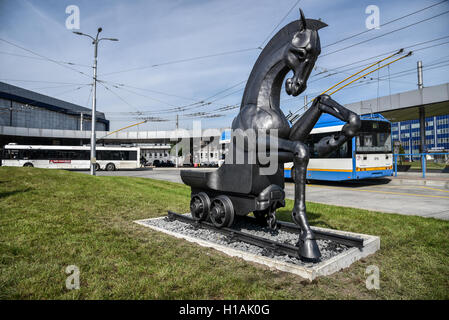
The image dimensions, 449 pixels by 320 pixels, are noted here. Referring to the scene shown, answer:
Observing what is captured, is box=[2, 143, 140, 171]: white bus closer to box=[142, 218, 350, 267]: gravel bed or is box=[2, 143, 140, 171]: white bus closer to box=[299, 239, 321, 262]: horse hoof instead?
box=[142, 218, 350, 267]: gravel bed

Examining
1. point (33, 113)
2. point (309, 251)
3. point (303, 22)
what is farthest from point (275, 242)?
point (33, 113)

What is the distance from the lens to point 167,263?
3588 millimetres

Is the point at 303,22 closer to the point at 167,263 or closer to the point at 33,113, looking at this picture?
the point at 167,263

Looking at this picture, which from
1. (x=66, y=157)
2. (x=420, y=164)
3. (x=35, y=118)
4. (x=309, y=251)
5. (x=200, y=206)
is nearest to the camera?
(x=309, y=251)

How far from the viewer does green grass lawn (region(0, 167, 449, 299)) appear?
2.85 meters

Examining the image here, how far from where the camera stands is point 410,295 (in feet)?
9.28

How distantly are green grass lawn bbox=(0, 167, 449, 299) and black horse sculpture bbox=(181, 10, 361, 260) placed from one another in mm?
696

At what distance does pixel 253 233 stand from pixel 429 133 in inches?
4659

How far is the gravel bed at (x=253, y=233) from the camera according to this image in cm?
394

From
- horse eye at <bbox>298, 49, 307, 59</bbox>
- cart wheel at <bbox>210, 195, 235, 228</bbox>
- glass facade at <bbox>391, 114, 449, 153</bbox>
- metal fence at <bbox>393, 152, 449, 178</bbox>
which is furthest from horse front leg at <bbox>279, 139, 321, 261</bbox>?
glass facade at <bbox>391, 114, 449, 153</bbox>

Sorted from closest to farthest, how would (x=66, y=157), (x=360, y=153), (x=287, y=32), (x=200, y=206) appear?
(x=287, y=32)
(x=200, y=206)
(x=360, y=153)
(x=66, y=157)

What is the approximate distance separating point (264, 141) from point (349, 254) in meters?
1.96
